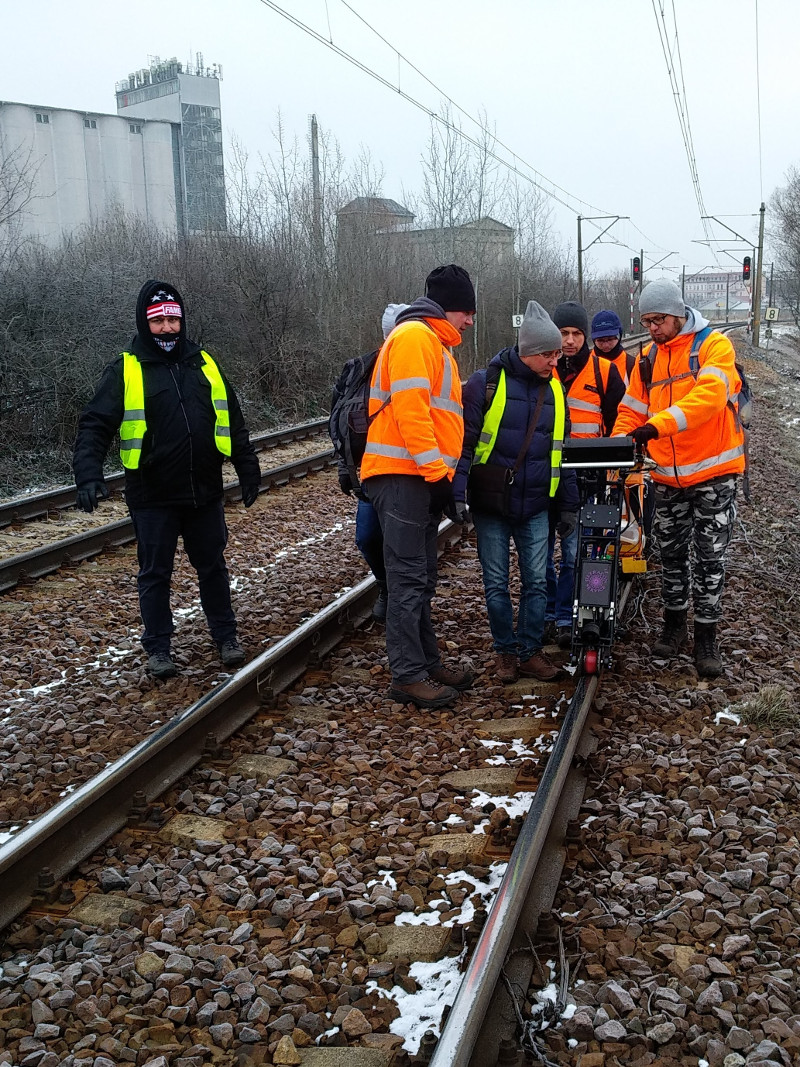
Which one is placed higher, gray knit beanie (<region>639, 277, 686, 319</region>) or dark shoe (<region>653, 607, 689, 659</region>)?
gray knit beanie (<region>639, 277, 686, 319</region>)

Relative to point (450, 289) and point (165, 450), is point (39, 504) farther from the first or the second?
point (450, 289)

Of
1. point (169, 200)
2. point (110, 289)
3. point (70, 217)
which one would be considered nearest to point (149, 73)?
point (169, 200)

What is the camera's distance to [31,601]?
24.5ft

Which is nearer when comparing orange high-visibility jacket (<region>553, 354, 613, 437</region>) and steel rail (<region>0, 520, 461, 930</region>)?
steel rail (<region>0, 520, 461, 930</region>)

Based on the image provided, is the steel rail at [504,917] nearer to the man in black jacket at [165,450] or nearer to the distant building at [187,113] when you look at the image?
the man in black jacket at [165,450]

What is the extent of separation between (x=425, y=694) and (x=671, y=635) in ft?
5.79

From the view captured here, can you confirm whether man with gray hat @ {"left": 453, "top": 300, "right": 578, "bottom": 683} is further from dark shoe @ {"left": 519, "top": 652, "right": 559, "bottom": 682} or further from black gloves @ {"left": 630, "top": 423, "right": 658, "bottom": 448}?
black gloves @ {"left": 630, "top": 423, "right": 658, "bottom": 448}

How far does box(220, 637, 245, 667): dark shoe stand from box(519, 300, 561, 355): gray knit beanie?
8.03ft

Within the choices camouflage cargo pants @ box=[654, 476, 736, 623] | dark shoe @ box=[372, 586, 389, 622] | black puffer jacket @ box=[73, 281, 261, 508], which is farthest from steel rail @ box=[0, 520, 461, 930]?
camouflage cargo pants @ box=[654, 476, 736, 623]

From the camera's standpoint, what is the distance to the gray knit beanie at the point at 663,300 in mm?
5277

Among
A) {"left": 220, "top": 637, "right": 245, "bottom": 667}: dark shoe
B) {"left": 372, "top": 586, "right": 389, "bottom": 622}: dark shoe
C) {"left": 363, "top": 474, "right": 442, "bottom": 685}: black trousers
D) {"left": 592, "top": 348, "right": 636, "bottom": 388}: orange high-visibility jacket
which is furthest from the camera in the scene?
{"left": 372, "top": 586, "right": 389, "bottom": 622}: dark shoe

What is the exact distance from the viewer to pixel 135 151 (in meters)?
69.6

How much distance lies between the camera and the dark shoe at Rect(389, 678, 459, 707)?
17.3 ft

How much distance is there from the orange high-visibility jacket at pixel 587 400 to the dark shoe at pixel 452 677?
1793 mm
